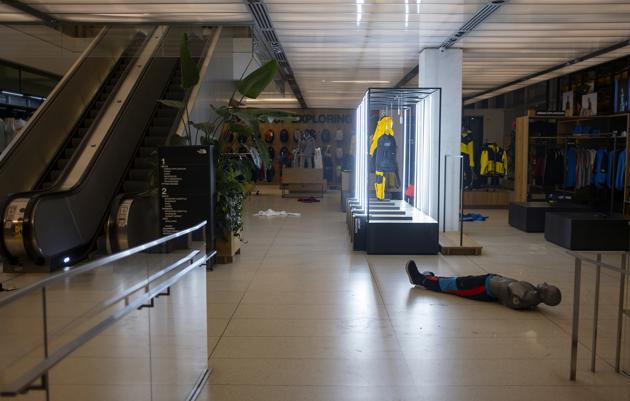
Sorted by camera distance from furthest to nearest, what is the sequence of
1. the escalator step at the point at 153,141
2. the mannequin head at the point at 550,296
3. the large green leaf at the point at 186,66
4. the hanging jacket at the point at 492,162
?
the hanging jacket at the point at 492,162
the escalator step at the point at 153,141
the large green leaf at the point at 186,66
the mannequin head at the point at 550,296

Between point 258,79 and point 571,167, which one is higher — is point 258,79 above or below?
above

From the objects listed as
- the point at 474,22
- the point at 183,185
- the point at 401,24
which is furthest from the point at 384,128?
the point at 183,185

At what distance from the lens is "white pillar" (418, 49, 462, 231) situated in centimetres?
1055

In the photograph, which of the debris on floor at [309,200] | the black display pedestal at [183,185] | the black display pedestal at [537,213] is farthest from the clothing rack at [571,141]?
the black display pedestal at [183,185]

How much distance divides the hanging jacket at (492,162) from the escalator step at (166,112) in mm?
8627

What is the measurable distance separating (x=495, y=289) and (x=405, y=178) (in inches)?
296

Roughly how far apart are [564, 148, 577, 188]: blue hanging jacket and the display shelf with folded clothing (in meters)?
3.94

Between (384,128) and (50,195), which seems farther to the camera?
(384,128)

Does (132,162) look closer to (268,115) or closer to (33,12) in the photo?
(33,12)

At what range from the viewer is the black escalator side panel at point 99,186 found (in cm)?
760

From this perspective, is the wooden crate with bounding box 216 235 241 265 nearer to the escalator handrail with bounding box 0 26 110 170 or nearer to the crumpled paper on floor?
the escalator handrail with bounding box 0 26 110 170

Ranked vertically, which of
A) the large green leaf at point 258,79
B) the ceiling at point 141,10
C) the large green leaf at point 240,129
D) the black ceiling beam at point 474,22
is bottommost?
the large green leaf at point 240,129

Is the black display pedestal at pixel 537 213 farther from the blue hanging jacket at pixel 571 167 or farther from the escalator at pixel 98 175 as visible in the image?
the escalator at pixel 98 175

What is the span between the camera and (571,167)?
45.9 feet
